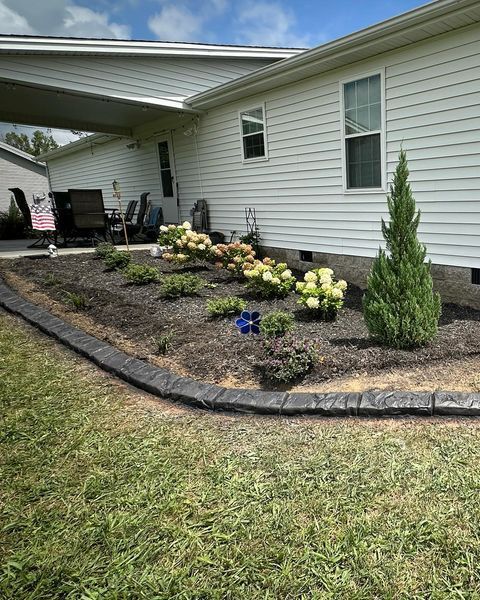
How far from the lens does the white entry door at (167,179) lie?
10594mm

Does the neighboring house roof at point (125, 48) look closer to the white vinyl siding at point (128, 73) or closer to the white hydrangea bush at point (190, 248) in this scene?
the white vinyl siding at point (128, 73)


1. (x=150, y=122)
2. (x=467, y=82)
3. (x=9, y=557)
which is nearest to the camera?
(x=9, y=557)

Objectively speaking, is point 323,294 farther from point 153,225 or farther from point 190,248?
point 153,225

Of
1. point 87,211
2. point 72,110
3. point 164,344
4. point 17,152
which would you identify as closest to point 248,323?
point 164,344

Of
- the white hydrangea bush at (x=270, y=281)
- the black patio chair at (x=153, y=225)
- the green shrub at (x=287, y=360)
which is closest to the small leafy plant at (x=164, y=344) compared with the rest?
the green shrub at (x=287, y=360)

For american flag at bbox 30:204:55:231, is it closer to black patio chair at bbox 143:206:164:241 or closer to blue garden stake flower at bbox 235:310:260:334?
black patio chair at bbox 143:206:164:241

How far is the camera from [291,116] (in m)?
6.82

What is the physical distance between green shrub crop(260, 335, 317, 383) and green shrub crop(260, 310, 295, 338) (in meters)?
0.35

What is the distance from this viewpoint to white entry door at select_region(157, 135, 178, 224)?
10.6 m

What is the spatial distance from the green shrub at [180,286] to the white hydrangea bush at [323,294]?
154 centimetres

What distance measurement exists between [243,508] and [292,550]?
305 mm

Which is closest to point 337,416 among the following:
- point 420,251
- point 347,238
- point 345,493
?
point 345,493

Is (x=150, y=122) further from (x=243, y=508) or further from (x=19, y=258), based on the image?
(x=243, y=508)

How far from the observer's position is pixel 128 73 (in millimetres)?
8336
